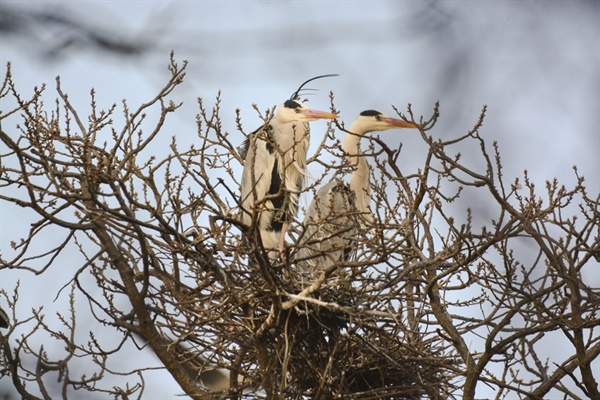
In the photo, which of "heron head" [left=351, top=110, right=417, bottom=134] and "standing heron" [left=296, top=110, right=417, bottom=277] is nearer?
"standing heron" [left=296, top=110, right=417, bottom=277]

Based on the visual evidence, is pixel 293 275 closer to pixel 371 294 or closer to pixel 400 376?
pixel 371 294

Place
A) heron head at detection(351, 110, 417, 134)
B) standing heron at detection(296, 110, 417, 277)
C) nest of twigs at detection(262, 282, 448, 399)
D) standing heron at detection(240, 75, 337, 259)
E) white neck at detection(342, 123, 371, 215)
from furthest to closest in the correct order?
heron head at detection(351, 110, 417, 134), white neck at detection(342, 123, 371, 215), standing heron at detection(240, 75, 337, 259), standing heron at detection(296, 110, 417, 277), nest of twigs at detection(262, 282, 448, 399)

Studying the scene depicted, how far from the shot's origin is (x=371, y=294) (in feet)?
13.3

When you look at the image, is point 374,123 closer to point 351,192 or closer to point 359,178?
point 359,178

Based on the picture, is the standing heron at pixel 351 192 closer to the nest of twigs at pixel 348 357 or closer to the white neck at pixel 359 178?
the white neck at pixel 359 178

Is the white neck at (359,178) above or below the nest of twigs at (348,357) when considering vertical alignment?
above

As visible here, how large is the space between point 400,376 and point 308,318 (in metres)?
0.68

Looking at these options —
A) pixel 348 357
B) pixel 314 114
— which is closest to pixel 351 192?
pixel 314 114

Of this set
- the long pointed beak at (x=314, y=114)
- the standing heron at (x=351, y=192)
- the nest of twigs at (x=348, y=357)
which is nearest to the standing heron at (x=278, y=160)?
the long pointed beak at (x=314, y=114)

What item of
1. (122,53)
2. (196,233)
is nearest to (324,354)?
(196,233)

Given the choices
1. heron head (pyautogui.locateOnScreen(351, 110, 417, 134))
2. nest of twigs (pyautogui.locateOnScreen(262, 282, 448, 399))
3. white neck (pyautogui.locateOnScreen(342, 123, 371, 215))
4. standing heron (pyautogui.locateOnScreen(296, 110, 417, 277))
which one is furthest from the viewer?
heron head (pyautogui.locateOnScreen(351, 110, 417, 134))

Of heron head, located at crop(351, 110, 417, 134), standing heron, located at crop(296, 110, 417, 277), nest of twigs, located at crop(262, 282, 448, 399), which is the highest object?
heron head, located at crop(351, 110, 417, 134)

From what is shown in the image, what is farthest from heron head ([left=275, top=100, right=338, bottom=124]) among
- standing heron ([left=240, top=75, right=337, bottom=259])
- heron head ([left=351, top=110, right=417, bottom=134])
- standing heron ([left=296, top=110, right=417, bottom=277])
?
heron head ([left=351, top=110, right=417, bottom=134])

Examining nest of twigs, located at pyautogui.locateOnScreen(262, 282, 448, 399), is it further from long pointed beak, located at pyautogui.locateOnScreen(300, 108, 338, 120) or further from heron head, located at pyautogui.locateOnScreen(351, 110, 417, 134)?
heron head, located at pyautogui.locateOnScreen(351, 110, 417, 134)
